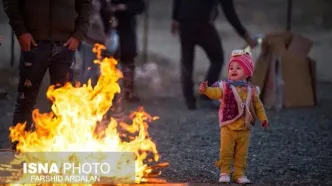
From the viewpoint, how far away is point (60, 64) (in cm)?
582

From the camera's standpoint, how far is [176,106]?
992cm

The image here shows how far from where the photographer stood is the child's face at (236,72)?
5.34m

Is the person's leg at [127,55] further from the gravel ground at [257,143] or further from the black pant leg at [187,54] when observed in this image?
the black pant leg at [187,54]

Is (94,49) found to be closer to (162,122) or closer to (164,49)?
(162,122)

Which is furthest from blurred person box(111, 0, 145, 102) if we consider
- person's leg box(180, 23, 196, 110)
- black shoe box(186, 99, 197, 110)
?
black shoe box(186, 99, 197, 110)

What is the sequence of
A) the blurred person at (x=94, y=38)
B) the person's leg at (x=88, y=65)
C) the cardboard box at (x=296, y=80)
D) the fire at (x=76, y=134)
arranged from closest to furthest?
the fire at (x=76, y=134) < the blurred person at (x=94, y=38) < the person's leg at (x=88, y=65) < the cardboard box at (x=296, y=80)

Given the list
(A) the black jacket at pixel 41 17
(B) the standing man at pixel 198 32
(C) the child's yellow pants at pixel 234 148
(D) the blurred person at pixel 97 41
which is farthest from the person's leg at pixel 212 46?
(C) the child's yellow pants at pixel 234 148

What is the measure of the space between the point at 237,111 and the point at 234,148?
328 mm

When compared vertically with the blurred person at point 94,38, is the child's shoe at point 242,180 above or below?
below

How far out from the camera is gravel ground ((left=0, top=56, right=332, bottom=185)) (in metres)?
5.75

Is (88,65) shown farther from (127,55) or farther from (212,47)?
(212,47)

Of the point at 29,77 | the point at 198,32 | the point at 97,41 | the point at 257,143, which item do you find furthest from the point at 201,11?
the point at 29,77

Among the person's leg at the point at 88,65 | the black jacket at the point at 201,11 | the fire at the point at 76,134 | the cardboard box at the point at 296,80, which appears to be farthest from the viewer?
the cardboard box at the point at 296,80

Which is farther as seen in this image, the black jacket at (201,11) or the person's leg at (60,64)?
the black jacket at (201,11)
